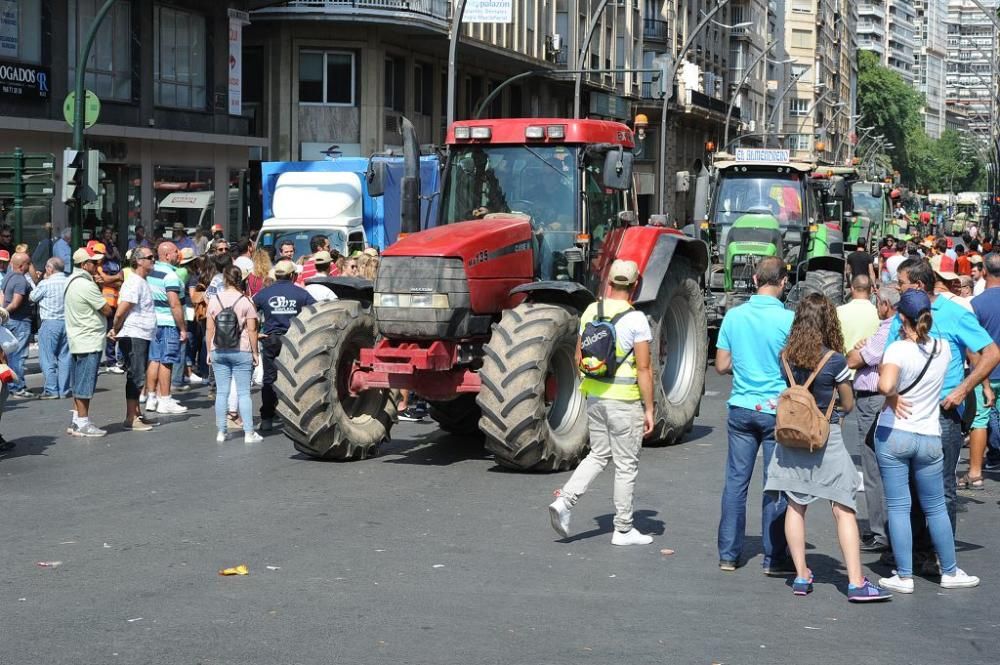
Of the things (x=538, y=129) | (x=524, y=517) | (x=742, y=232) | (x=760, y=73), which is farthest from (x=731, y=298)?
(x=760, y=73)

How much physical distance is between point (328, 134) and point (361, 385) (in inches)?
1115

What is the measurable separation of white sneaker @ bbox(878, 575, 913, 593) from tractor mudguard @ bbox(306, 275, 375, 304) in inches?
230

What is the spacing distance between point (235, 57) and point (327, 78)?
13.7ft

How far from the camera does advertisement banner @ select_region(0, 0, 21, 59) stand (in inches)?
1085

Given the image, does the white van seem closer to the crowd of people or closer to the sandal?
the crowd of people

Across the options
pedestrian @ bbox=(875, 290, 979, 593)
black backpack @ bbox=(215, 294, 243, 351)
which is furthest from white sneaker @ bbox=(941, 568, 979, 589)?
black backpack @ bbox=(215, 294, 243, 351)

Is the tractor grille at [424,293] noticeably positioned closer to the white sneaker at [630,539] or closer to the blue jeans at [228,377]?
the blue jeans at [228,377]

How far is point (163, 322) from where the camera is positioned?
15938mm

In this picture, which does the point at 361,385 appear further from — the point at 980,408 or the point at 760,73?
the point at 760,73

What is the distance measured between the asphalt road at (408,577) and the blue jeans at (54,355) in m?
4.62

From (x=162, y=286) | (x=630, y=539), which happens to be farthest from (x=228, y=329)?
(x=630, y=539)

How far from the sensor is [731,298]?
21641mm

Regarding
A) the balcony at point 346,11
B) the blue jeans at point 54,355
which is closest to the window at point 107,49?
the balcony at point 346,11

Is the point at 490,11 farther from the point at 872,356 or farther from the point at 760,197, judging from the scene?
the point at 872,356
